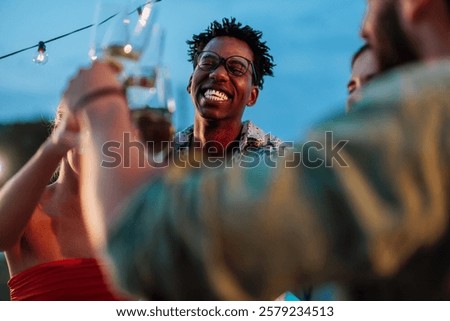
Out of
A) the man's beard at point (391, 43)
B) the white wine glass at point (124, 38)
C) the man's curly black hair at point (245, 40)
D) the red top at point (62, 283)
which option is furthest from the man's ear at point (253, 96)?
the man's beard at point (391, 43)

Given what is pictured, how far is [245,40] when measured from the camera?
8.01 feet

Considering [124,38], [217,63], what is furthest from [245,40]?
[124,38]

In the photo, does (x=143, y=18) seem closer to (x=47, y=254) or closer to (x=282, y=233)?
(x=282, y=233)

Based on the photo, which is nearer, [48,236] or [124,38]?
[124,38]

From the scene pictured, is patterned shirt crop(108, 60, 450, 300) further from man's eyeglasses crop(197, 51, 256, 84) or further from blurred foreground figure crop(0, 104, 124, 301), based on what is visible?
man's eyeglasses crop(197, 51, 256, 84)

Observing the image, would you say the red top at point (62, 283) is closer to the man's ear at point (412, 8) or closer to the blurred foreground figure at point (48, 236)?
the blurred foreground figure at point (48, 236)

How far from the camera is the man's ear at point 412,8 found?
1.42 ft

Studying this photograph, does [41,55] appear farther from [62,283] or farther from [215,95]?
[62,283]

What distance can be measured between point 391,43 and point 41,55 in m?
1.91

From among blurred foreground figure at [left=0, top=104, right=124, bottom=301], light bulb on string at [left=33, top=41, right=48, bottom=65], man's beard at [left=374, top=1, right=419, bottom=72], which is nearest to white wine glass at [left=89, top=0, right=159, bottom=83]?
man's beard at [left=374, top=1, right=419, bottom=72]

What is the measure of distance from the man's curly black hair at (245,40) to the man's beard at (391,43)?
198 cm

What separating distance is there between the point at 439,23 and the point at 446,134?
13cm

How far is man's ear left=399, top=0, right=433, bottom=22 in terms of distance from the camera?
Answer: 433 millimetres
